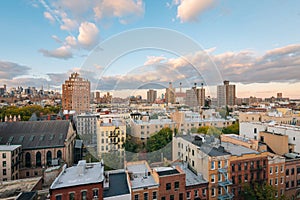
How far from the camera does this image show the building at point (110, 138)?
60.1 ft

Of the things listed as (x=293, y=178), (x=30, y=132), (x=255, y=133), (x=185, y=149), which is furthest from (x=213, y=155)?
(x=30, y=132)

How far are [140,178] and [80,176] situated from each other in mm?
3206

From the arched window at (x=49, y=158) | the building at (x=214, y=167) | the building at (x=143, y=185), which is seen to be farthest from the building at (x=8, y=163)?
the building at (x=214, y=167)

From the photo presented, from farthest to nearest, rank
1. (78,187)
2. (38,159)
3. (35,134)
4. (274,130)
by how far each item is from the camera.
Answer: (35,134) < (274,130) < (38,159) < (78,187)

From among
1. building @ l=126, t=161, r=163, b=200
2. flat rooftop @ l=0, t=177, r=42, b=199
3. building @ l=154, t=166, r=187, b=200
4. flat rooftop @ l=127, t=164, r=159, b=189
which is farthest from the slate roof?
Result: building @ l=154, t=166, r=187, b=200

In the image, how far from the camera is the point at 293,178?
1196 centimetres

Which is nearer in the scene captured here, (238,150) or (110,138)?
(238,150)

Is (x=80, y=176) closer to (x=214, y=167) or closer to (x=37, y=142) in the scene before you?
(x=214, y=167)

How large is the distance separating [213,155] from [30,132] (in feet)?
56.2

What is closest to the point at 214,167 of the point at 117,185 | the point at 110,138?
the point at 117,185

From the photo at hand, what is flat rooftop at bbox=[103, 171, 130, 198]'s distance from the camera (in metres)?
8.40

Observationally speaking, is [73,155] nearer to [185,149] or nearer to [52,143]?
[52,143]

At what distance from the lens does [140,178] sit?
376 inches

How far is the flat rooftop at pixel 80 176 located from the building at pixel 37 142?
7.30 meters
